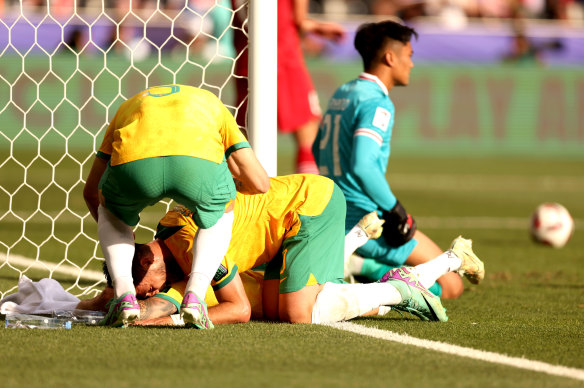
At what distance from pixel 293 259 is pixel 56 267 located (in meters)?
2.13

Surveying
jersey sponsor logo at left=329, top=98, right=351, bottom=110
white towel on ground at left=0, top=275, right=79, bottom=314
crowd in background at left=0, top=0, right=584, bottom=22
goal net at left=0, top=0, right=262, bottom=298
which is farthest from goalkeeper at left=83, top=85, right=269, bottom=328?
crowd in background at left=0, top=0, right=584, bottom=22

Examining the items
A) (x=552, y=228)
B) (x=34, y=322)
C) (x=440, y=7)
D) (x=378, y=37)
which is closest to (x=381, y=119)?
(x=378, y=37)

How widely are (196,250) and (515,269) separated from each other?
9.90 feet

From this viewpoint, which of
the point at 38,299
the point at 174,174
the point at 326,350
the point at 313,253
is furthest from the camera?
the point at 38,299

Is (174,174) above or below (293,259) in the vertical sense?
above

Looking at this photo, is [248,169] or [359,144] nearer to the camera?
[248,169]

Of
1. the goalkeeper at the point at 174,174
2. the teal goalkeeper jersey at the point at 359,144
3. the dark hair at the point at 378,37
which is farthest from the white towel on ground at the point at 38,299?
the dark hair at the point at 378,37

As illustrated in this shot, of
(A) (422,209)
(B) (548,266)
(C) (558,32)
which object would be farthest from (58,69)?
(B) (548,266)

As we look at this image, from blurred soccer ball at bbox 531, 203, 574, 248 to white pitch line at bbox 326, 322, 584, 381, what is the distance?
355 centimetres

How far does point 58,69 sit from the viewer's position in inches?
564

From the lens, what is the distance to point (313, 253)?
4.14 metres

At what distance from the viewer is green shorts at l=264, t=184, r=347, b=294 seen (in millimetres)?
4090

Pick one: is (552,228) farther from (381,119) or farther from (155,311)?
(155,311)

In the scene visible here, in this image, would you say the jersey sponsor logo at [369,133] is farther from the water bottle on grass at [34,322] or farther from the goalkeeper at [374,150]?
the water bottle on grass at [34,322]
